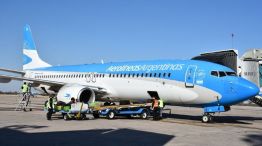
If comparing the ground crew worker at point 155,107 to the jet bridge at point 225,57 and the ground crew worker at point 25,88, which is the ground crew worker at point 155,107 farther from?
the jet bridge at point 225,57

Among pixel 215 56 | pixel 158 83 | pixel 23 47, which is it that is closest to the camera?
pixel 158 83

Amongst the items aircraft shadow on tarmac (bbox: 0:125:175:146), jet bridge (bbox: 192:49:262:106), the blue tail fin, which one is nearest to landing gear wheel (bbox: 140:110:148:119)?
aircraft shadow on tarmac (bbox: 0:125:175:146)

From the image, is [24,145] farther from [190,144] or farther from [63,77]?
[63,77]

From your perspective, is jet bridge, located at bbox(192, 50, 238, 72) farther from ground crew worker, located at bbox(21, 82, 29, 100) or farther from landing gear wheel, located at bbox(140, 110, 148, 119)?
ground crew worker, located at bbox(21, 82, 29, 100)

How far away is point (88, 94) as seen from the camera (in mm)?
22922

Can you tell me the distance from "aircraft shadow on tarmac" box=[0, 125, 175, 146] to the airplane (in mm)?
5793

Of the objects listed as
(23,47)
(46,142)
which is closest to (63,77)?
(23,47)

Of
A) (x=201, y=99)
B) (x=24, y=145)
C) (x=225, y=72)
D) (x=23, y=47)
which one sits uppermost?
(x=23, y=47)

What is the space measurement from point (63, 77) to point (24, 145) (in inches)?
714

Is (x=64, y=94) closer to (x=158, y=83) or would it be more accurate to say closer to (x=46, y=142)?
(x=158, y=83)

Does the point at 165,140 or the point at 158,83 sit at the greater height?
the point at 158,83

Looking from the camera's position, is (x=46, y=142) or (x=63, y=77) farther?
(x=63, y=77)

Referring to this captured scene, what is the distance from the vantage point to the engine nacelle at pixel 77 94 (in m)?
21.8

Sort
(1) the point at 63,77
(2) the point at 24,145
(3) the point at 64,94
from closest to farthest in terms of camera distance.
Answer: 1. (2) the point at 24,145
2. (3) the point at 64,94
3. (1) the point at 63,77
